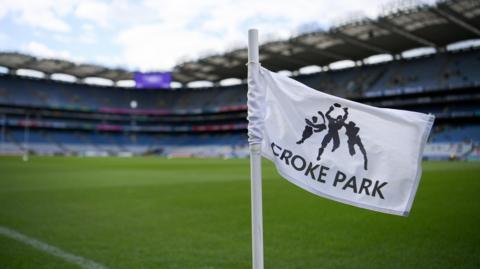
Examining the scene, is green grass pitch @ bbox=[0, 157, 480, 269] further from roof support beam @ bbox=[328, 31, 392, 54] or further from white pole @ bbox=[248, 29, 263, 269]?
roof support beam @ bbox=[328, 31, 392, 54]

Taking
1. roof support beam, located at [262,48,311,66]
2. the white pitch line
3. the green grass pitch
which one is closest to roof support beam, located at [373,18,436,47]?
roof support beam, located at [262,48,311,66]

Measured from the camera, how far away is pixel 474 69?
4962cm

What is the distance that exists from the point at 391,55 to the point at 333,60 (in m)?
8.59

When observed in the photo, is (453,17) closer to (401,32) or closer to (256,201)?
(401,32)

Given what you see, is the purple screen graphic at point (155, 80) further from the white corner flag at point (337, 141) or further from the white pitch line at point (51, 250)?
the white corner flag at point (337, 141)

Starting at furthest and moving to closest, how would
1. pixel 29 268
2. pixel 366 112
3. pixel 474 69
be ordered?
pixel 474 69 → pixel 29 268 → pixel 366 112

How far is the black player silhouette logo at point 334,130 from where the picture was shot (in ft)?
9.14

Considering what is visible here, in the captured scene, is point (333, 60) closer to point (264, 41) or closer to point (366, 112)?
point (264, 41)

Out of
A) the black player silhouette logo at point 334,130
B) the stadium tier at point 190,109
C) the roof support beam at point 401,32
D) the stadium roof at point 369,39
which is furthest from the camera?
the stadium tier at point 190,109

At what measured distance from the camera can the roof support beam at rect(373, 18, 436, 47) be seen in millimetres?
39938

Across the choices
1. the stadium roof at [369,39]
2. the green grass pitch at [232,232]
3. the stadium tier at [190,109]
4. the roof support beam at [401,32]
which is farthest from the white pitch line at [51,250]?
the stadium tier at [190,109]

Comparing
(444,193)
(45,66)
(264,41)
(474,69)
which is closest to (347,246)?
(444,193)

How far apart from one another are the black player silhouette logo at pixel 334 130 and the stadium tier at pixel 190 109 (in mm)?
45330

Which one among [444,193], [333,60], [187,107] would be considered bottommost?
[444,193]
